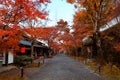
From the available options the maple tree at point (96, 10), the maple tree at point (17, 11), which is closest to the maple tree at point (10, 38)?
the maple tree at point (17, 11)

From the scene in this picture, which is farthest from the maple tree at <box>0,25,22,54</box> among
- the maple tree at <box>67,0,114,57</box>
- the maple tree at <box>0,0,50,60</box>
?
the maple tree at <box>67,0,114,57</box>

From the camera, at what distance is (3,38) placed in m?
19.0

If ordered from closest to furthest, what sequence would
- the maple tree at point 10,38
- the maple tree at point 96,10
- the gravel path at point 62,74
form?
the maple tree at point 10,38
the gravel path at point 62,74
the maple tree at point 96,10

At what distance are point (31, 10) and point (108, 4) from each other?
561 inches

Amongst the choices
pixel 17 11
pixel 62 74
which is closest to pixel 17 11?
pixel 17 11

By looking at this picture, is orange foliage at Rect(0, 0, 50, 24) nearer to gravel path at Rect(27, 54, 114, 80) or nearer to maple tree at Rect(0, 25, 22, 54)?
maple tree at Rect(0, 25, 22, 54)

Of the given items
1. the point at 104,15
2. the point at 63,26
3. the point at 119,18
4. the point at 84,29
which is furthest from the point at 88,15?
the point at 63,26

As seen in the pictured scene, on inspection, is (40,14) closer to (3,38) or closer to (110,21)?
(3,38)

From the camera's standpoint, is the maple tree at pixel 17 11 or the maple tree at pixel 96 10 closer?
the maple tree at pixel 17 11

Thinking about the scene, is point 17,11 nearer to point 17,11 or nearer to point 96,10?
point 17,11

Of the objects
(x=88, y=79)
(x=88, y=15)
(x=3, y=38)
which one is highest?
(x=88, y=15)

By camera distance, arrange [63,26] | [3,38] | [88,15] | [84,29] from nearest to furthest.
A: [3,38] → [88,15] → [84,29] → [63,26]

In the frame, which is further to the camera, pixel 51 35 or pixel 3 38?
pixel 51 35

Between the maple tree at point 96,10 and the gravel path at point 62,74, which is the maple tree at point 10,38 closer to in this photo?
the gravel path at point 62,74
